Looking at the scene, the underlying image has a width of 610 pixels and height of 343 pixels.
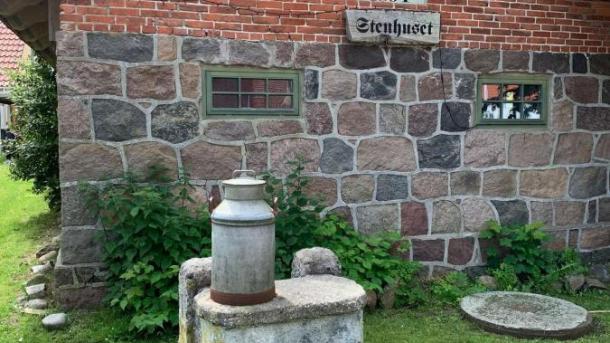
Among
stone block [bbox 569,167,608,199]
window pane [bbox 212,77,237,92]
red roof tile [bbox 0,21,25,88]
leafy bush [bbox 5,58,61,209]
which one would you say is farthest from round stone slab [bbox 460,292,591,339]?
red roof tile [bbox 0,21,25,88]

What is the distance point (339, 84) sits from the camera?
581 cm

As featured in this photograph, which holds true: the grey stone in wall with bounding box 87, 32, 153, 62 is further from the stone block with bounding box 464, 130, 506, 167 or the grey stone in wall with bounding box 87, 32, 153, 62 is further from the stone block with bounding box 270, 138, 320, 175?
the stone block with bounding box 464, 130, 506, 167

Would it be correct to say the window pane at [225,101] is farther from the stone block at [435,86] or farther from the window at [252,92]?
A: the stone block at [435,86]

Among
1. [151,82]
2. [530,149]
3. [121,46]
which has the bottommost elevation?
[530,149]

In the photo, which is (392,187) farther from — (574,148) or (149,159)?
(149,159)

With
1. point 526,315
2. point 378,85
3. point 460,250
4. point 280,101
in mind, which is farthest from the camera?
point 460,250

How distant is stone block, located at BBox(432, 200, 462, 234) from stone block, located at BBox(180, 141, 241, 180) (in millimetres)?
2108

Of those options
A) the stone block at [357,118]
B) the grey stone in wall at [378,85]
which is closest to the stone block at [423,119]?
the grey stone in wall at [378,85]

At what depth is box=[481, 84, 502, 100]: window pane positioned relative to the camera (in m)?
6.29

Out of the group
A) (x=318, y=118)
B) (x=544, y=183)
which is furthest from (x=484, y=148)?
(x=318, y=118)

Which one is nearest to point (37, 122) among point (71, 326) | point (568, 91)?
point (71, 326)

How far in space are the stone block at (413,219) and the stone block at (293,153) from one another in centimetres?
104

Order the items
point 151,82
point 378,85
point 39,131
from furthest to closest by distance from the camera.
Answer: point 39,131
point 378,85
point 151,82

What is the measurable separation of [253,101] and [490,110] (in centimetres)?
254
